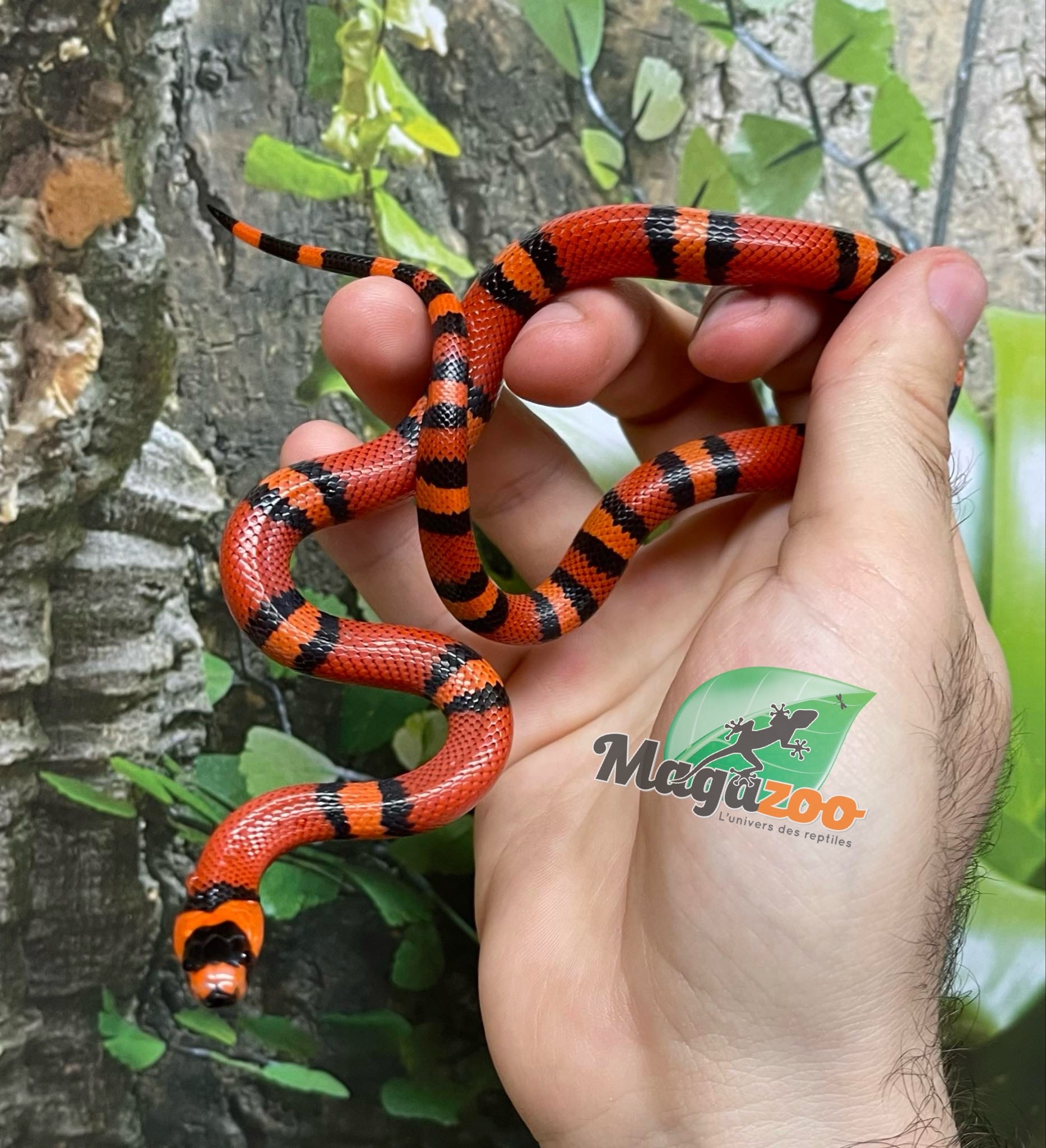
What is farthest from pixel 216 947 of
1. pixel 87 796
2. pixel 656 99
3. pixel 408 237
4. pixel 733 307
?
pixel 656 99

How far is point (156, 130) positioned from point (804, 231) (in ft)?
5.64

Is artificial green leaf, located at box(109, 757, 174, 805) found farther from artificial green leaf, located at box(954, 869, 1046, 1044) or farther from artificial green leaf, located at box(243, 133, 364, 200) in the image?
artificial green leaf, located at box(954, 869, 1046, 1044)

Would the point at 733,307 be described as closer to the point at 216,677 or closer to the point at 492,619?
the point at 492,619

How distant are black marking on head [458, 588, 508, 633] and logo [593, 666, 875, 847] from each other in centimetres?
52

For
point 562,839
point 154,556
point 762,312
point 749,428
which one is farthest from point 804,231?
point 154,556

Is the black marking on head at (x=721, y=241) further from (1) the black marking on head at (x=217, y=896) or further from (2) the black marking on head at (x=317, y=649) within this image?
(1) the black marking on head at (x=217, y=896)

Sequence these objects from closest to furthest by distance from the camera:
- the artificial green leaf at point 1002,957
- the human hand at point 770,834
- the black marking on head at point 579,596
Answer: the human hand at point 770,834 → the black marking on head at point 579,596 → the artificial green leaf at point 1002,957

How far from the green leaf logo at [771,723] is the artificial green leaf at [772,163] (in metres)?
1.76

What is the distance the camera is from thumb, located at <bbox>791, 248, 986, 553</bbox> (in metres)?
1.48

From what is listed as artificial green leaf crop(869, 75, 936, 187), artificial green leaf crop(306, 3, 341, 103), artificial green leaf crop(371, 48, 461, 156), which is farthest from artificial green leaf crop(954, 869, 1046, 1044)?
artificial green leaf crop(306, 3, 341, 103)

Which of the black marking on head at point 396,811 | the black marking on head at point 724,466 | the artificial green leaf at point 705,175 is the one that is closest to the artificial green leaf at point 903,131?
the artificial green leaf at point 705,175

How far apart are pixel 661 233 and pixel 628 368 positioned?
36 cm

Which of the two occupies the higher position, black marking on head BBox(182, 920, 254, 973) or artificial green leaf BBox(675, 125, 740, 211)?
artificial green leaf BBox(675, 125, 740, 211)

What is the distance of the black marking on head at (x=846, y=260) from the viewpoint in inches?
71.6
